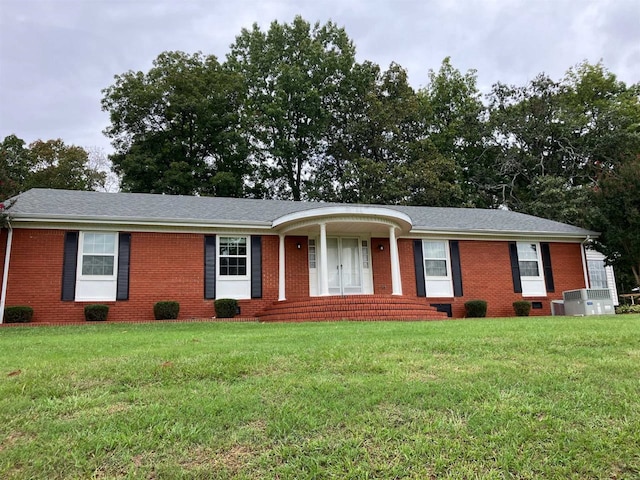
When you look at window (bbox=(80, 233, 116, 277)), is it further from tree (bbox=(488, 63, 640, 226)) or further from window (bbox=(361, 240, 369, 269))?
tree (bbox=(488, 63, 640, 226))

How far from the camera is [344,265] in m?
15.2

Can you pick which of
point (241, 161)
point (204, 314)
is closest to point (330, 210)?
point (204, 314)

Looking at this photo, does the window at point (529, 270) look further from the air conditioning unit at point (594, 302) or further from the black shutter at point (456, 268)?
the black shutter at point (456, 268)

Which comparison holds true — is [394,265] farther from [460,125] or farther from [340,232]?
[460,125]

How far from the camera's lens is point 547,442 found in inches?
117

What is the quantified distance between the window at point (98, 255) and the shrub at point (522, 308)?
503 inches

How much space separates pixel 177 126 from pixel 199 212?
14620 mm

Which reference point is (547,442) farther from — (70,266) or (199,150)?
(199,150)

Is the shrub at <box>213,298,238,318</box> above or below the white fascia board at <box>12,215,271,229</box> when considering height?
below

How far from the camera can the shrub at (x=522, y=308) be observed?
51.1 ft

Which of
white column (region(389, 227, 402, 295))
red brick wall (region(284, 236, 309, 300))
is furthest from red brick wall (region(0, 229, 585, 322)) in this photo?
white column (region(389, 227, 402, 295))

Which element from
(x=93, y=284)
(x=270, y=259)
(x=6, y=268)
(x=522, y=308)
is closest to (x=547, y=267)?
(x=522, y=308)

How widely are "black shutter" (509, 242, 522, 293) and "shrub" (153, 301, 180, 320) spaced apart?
11.3 metres

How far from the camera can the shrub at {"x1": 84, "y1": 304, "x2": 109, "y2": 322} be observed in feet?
40.5
